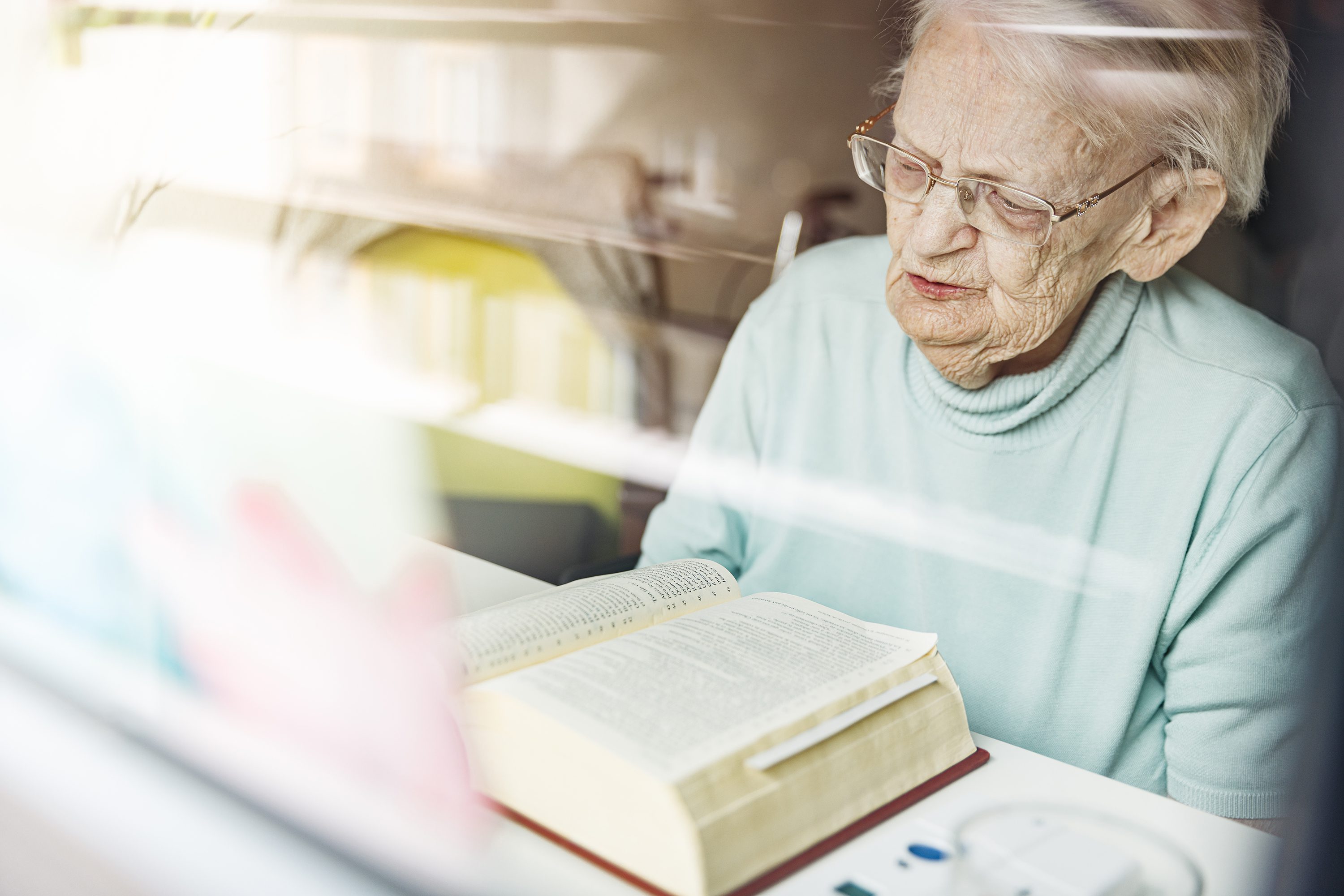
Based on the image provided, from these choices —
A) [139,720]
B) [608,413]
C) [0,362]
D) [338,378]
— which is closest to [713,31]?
[608,413]

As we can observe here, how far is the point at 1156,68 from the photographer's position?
29.4 inches

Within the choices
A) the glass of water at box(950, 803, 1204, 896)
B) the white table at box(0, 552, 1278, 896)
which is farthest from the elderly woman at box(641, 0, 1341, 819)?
the glass of water at box(950, 803, 1204, 896)

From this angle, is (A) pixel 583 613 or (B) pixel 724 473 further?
(B) pixel 724 473

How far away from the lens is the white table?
18.0 inches

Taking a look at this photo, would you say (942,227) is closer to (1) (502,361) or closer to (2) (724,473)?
(2) (724,473)

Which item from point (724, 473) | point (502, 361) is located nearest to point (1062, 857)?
point (724, 473)

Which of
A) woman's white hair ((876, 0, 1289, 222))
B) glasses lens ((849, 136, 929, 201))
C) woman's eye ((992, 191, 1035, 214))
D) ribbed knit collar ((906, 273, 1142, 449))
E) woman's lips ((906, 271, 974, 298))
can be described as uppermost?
woman's white hair ((876, 0, 1289, 222))

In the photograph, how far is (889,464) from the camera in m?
0.98

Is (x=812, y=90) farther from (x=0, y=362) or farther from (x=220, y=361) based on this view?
(x=0, y=362)

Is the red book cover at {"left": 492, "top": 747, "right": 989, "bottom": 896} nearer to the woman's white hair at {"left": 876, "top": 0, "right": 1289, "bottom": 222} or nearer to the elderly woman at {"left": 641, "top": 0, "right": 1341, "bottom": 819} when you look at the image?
the elderly woman at {"left": 641, "top": 0, "right": 1341, "bottom": 819}

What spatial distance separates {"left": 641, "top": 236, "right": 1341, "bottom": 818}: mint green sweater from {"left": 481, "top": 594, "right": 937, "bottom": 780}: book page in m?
0.16

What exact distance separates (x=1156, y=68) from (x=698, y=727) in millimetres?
620

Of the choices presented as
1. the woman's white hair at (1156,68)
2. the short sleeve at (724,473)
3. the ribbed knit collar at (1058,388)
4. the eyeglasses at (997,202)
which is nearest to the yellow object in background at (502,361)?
the short sleeve at (724,473)

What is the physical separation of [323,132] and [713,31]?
2.89ft
